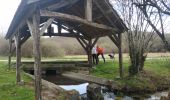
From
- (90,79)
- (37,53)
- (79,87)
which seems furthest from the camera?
(90,79)

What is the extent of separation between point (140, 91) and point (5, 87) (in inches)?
245

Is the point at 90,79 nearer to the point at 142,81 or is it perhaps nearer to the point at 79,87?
the point at 79,87

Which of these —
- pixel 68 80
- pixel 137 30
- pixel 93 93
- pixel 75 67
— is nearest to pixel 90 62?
pixel 75 67

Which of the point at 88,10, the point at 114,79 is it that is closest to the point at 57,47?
the point at 114,79

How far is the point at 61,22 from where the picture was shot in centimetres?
2125

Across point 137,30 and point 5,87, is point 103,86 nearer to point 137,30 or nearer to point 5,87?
point 137,30

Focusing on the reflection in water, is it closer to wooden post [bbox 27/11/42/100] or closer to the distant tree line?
wooden post [bbox 27/11/42/100]

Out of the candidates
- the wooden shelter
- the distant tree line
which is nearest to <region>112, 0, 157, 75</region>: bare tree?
the wooden shelter

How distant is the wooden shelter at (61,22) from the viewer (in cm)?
1106

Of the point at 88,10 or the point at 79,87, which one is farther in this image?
the point at 79,87

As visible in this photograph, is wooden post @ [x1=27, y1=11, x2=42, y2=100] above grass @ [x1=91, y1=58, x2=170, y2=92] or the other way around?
above

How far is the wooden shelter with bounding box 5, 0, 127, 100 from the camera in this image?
1106 centimetres

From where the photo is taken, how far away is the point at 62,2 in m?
12.8

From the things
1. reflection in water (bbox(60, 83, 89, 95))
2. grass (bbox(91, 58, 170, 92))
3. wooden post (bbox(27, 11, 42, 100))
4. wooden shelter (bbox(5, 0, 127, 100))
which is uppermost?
wooden shelter (bbox(5, 0, 127, 100))
